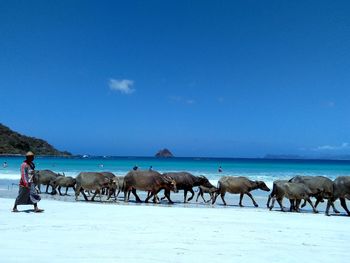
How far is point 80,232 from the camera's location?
34.1 feet

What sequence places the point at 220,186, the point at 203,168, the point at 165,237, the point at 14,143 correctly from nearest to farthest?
the point at 165,237 → the point at 220,186 → the point at 203,168 → the point at 14,143

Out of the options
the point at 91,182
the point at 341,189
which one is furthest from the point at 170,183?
the point at 341,189

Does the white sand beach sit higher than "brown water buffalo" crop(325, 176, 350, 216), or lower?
lower

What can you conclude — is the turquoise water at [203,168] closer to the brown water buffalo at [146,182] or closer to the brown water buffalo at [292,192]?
the brown water buffalo at [146,182]

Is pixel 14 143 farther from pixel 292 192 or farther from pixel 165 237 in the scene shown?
pixel 165 237

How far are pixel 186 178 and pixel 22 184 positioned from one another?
910 cm

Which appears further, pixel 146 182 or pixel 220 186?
pixel 220 186

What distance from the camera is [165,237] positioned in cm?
991

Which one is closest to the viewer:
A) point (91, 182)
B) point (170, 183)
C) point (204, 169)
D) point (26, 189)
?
point (26, 189)

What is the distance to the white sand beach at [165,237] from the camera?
322 inches

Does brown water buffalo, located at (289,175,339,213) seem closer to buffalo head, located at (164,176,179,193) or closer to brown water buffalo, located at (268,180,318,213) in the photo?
brown water buffalo, located at (268,180,318,213)

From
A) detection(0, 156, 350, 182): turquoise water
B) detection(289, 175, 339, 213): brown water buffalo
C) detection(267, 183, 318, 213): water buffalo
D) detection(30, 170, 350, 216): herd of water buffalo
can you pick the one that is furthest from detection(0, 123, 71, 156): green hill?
detection(267, 183, 318, 213): water buffalo

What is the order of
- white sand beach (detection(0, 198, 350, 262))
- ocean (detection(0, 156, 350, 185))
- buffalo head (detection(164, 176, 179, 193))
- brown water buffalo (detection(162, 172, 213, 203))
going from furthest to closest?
1. ocean (detection(0, 156, 350, 185))
2. brown water buffalo (detection(162, 172, 213, 203))
3. buffalo head (detection(164, 176, 179, 193))
4. white sand beach (detection(0, 198, 350, 262))

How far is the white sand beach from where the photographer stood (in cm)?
817
